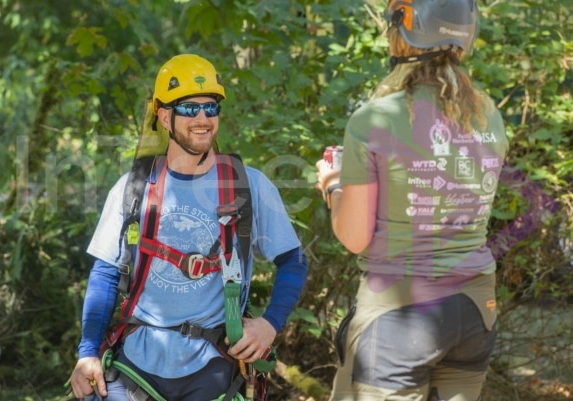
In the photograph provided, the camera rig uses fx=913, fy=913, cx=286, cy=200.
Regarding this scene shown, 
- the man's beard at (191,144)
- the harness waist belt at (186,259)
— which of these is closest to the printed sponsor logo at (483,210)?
the harness waist belt at (186,259)

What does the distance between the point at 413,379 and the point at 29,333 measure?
451 centimetres

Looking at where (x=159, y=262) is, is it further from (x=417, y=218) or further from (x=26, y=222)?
(x=26, y=222)

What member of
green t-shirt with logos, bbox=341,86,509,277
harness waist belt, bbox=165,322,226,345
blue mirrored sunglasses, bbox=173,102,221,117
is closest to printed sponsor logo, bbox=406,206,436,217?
green t-shirt with logos, bbox=341,86,509,277

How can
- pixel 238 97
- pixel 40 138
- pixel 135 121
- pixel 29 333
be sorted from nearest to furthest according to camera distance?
pixel 238 97 → pixel 135 121 → pixel 29 333 → pixel 40 138

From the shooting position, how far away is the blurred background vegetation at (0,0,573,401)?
5.39 m

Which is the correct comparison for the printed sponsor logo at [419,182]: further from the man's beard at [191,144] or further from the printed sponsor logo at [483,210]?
the man's beard at [191,144]

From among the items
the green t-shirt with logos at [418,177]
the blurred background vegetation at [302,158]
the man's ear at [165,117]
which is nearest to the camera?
the green t-shirt with logos at [418,177]

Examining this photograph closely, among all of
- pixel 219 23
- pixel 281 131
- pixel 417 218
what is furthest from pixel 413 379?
pixel 219 23

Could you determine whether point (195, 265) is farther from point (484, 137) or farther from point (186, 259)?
point (484, 137)

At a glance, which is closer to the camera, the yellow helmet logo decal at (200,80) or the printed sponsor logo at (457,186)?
the printed sponsor logo at (457,186)

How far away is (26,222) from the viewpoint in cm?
702

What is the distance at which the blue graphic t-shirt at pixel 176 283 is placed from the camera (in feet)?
10.7

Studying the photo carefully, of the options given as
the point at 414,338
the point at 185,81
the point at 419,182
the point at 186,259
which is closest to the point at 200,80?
the point at 185,81

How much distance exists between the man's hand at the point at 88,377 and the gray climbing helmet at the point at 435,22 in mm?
1585
